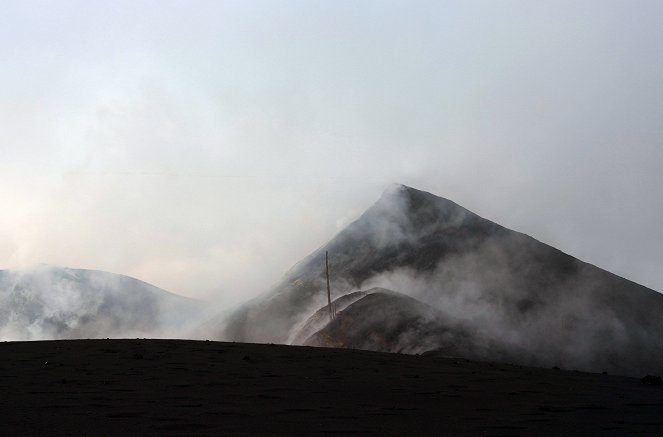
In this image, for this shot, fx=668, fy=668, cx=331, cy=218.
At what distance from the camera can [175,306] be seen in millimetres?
101375

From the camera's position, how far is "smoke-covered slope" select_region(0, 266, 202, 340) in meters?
87.2

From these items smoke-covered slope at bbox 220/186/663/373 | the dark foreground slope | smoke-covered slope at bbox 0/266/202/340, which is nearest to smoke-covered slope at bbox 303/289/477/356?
smoke-covered slope at bbox 220/186/663/373

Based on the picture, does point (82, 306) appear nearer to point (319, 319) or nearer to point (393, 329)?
point (319, 319)

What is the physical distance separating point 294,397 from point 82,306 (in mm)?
92723

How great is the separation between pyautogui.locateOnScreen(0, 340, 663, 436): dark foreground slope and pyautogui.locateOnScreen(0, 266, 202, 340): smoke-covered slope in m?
70.1

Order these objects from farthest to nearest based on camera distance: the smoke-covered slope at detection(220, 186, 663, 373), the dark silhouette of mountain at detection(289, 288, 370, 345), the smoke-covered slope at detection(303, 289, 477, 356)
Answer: the dark silhouette of mountain at detection(289, 288, 370, 345) < the smoke-covered slope at detection(220, 186, 663, 373) < the smoke-covered slope at detection(303, 289, 477, 356)

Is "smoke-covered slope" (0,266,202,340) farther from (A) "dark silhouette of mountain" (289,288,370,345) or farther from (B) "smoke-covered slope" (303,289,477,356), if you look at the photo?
(B) "smoke-covered slope" (303,289,477,356)

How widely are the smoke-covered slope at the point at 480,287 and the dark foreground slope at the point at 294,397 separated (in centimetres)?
3349

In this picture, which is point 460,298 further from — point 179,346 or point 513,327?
Result: point 179,346

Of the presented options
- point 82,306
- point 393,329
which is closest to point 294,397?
point 393,329

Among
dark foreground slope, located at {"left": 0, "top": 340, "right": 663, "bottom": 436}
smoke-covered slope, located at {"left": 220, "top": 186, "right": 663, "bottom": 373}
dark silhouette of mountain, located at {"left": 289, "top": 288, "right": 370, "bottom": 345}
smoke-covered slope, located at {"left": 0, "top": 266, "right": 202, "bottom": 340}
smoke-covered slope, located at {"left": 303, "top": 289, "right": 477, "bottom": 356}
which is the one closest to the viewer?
dark foreground slope, located at {"left": 0, "top": 340, "right": 663, "bottom": 436}

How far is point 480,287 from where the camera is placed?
56.2 metres

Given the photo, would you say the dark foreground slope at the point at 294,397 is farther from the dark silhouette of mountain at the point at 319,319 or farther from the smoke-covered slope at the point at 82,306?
the smoke-covered slope at the point at 82,306

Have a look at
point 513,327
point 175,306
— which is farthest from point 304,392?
point 175,306
